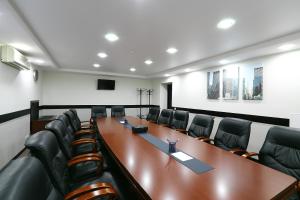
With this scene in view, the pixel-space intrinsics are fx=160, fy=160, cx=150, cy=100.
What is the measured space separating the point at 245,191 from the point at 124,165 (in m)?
Result: 0.99

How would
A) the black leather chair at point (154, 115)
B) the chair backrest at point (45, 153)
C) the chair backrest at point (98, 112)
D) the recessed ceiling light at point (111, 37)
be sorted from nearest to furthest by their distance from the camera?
the chair backrest at point (45, 153)
the recessed ceiling light at point (111, 37)
the black leather chair at point (154, 115)
the chair backrest at point (98, 112)

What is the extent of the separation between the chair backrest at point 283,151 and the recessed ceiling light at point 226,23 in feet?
4.82

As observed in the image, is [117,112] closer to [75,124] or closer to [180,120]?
[75,124]

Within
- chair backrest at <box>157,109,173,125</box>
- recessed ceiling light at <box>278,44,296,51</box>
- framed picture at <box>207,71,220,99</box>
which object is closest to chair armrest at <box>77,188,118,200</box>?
chair backrest at <box>157,109,173,125</box>

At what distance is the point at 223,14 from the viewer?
1.94m

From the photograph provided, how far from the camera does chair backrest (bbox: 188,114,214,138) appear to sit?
2.90 m

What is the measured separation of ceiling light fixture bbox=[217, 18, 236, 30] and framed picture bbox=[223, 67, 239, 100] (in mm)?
2014

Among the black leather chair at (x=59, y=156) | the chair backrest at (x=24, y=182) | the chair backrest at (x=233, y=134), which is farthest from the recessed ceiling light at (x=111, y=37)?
the chair backrest at (x=233, y=134)

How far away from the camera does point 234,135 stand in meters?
2.42

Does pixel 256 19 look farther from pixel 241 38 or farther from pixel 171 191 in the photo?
pixel 171 191

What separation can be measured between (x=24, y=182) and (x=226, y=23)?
2593mm

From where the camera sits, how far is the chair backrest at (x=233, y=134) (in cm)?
227

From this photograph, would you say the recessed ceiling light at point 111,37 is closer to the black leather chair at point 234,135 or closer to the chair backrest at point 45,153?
the chair backrest at point 45,153

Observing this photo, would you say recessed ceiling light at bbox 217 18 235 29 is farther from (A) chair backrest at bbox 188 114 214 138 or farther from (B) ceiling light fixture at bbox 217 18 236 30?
(A) chair backrest at bbox 188 114 214 138
